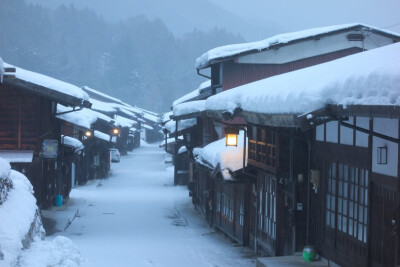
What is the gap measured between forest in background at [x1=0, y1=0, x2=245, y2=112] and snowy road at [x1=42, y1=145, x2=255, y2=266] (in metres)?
111

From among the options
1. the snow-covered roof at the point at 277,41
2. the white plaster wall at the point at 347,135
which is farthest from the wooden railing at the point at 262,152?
the snow-covered roof at the point at 277,41

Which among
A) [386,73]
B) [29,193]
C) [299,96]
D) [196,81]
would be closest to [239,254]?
[29,193]

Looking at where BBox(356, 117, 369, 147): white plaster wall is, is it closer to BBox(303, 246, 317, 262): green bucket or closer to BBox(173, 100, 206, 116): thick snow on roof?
BBox(303, 246, 317, 262): green bucket

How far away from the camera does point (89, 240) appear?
19.8 metres

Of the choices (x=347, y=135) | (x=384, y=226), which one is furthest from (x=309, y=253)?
(x=384, y=226)

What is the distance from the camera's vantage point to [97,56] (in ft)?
557

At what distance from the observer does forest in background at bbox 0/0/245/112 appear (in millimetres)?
148750

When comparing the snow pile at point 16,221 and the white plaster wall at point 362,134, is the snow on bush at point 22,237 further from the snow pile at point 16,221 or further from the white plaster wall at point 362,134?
the white plaster wall at point 362,134

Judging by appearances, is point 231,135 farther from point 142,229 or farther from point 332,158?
point 142,229

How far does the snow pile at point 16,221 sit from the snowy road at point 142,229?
1924mm

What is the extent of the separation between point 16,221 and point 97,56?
16338 centimetres

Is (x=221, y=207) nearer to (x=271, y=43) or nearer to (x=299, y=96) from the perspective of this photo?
(x=271, y=43)

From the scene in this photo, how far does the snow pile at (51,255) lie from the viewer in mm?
9302

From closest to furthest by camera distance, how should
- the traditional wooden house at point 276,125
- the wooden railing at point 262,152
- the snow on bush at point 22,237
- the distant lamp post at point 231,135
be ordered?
1. the snow on bush at point 22,237
2. the traditional wooden house at point 276,125
3. the wooden railing at point 262,152
4. the distant lamp post at point 231,135
